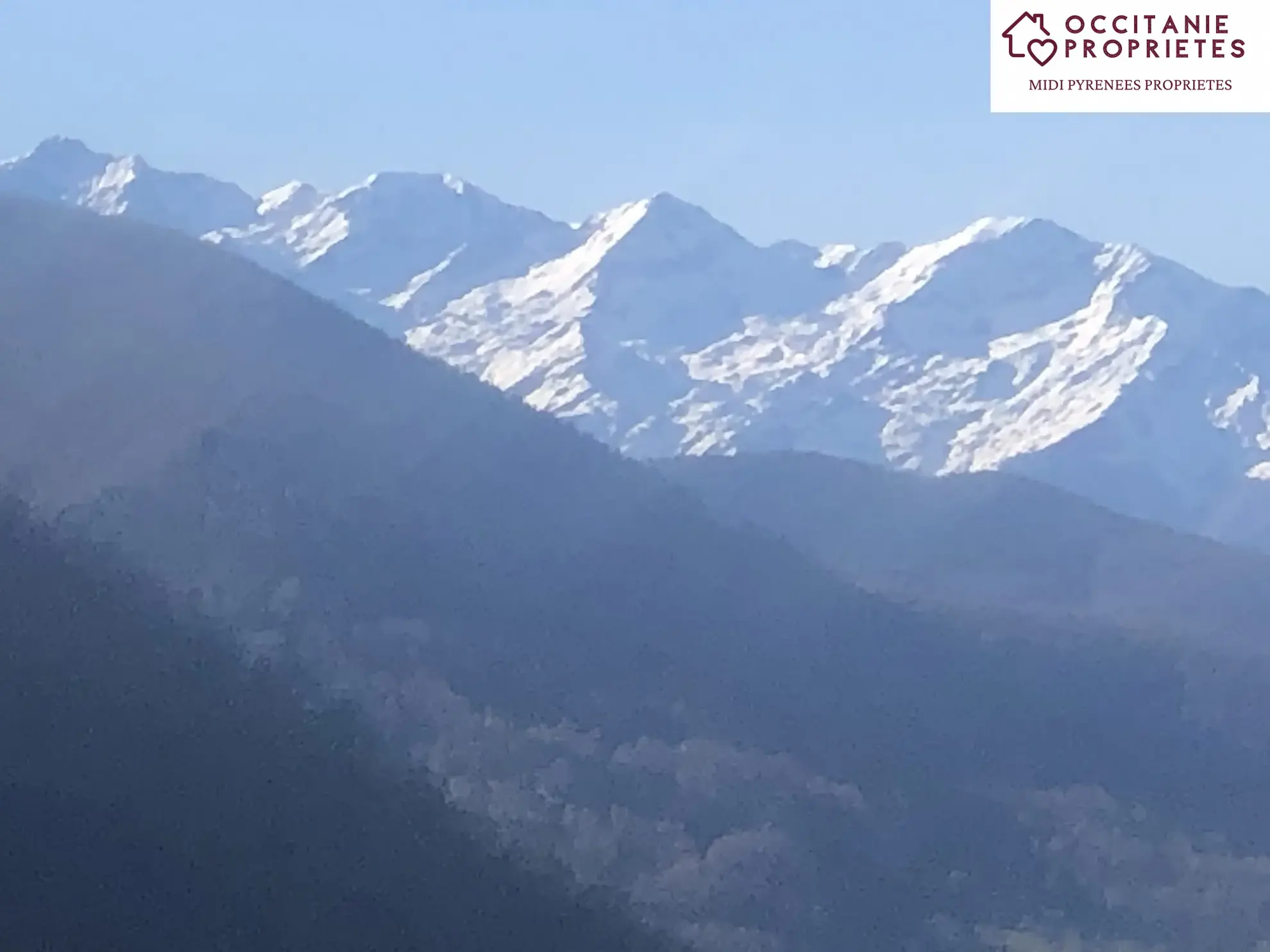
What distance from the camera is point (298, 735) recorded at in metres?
182

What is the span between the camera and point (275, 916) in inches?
5723

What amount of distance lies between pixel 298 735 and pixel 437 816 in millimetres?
15682

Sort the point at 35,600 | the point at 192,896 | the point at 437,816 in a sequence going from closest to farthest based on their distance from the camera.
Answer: the point at 192,896 → the point at 35,600 → the point at 437,816

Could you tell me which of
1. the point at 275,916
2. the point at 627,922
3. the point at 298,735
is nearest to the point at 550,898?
the point at 627,922

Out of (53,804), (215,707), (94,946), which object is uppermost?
(215,707)

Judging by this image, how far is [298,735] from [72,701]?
27.3 m

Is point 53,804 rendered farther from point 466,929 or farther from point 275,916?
point 466,929

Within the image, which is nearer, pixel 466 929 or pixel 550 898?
pixel 466 929

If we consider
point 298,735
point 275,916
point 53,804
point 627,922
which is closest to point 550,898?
point 627,922

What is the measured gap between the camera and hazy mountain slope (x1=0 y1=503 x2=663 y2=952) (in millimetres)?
135250

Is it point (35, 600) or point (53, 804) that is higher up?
point (35, 600)

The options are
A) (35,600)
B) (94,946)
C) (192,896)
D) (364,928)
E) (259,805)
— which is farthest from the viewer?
(35,600)

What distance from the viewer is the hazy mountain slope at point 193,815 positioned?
135250mm

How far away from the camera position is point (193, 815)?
15312cm
